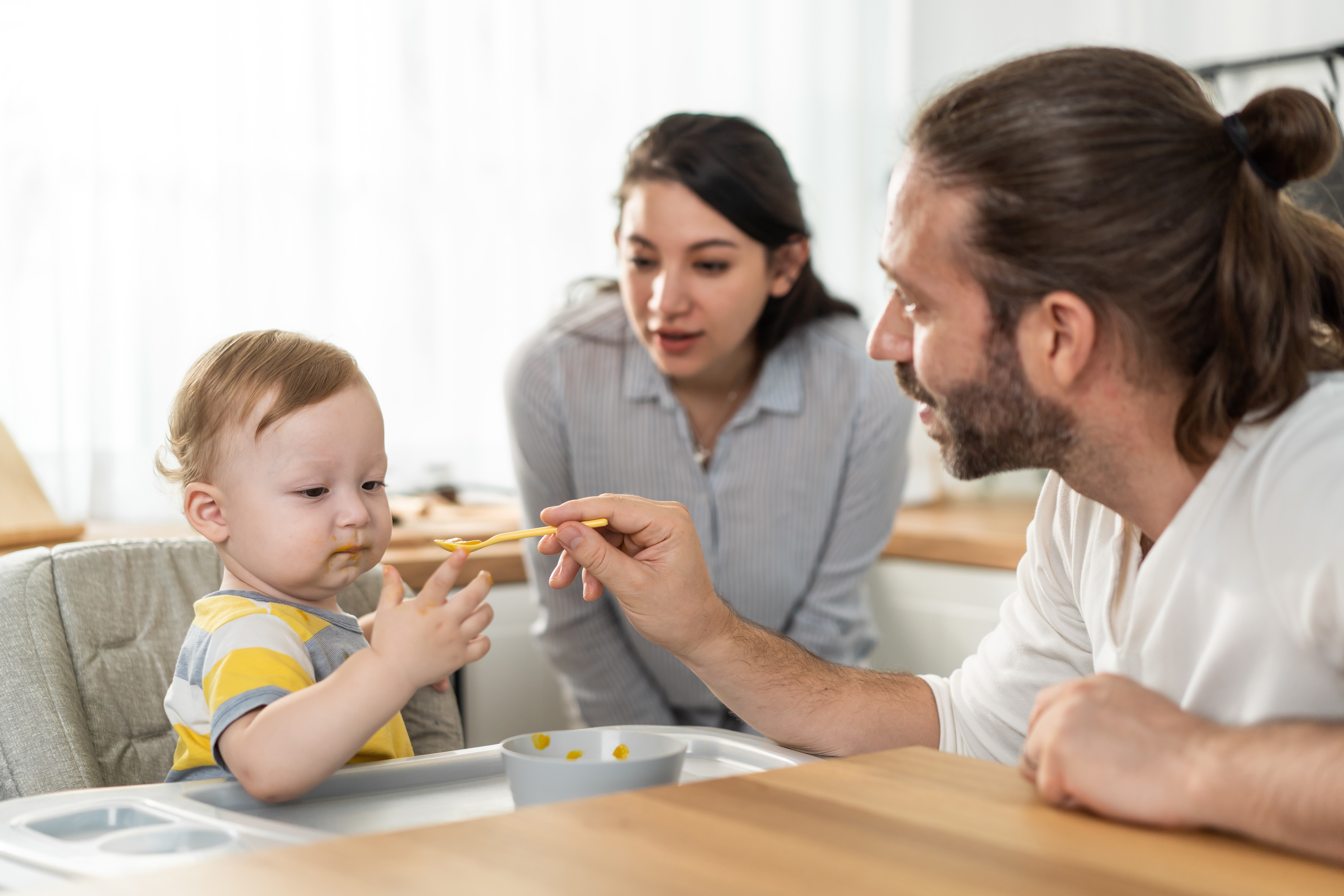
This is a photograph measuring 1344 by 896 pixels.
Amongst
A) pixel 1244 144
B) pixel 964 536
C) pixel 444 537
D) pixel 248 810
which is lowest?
pixel 964 536

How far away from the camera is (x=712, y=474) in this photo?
2.02 metres

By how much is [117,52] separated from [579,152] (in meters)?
0.92

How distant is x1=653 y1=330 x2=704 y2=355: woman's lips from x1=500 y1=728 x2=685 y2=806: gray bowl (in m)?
1.08

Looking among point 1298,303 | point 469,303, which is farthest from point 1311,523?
point 469,303

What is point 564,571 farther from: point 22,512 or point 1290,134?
point 22,512

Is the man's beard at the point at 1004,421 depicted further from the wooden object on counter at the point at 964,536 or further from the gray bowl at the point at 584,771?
the wooden object on counter at the point at 964,536

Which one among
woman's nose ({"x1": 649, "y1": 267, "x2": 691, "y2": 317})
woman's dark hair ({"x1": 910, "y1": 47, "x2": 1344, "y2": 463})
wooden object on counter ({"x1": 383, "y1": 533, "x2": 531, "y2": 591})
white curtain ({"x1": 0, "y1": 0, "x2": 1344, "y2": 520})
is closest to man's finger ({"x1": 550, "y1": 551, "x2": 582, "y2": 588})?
woman's dark hair ({"x1": 910, "y1": 47, "x2": 1344, "y2": 463})

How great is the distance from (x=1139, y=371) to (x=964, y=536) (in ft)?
4.76

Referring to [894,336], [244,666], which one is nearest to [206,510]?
[244,666]

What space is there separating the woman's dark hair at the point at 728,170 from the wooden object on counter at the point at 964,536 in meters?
0.71

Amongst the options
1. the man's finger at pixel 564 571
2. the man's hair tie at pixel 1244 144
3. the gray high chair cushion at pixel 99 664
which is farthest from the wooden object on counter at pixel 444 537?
the man's hair tie at pixel 1244 144

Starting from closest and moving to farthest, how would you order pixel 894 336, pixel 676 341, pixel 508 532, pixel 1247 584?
pixel 1247 584, pixel 894 336, pixel 676 341, pixel 508 532

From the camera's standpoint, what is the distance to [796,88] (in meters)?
2.95

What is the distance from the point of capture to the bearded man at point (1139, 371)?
825 mm
